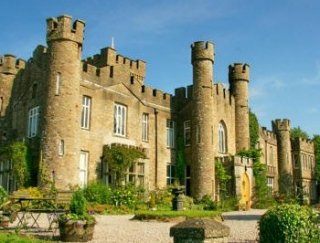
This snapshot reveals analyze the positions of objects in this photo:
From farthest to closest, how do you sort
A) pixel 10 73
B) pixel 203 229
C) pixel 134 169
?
pixel 10 73
pixel 134 169
pixel 203 229

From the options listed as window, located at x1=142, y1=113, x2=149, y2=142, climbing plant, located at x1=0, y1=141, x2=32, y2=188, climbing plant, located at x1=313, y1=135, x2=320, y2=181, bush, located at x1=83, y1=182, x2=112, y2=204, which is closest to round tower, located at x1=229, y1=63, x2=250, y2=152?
window, located at x1=142, y1=113, x2=149, y2=142

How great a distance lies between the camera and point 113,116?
2939 centimetres

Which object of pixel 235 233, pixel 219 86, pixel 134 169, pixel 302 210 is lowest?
pixel 235 233

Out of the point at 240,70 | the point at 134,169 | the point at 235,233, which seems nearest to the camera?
the point at 235,233

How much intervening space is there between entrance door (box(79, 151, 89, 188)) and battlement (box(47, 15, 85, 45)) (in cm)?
666

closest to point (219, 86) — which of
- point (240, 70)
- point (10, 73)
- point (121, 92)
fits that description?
point (240, 70)

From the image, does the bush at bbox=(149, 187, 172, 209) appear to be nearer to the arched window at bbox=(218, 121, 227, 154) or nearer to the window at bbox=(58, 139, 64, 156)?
the window at bbox=(58, 139, 64, 156)

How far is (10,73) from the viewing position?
1220 inches

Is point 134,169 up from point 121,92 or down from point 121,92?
down

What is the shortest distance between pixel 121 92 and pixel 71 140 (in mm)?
6403

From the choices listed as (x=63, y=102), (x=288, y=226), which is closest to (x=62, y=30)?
(x=63, y=102)

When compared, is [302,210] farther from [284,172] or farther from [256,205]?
[284,172]

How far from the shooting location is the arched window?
1407 inches

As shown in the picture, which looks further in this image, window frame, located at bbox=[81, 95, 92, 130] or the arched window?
the arched window
